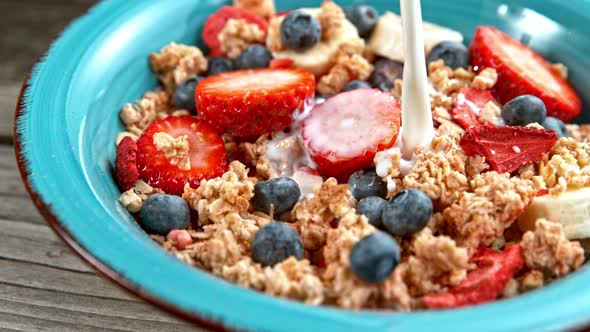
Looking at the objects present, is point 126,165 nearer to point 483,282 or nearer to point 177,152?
point 177,152

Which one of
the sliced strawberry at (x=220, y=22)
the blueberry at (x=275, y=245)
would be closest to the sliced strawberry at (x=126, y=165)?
the blueberry at (x=275, y=245)

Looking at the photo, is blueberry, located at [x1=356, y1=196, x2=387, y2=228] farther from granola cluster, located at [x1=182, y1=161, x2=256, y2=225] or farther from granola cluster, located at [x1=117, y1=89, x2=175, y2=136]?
granola cluster, located at [x1=117, y1=89, x2=175, y2=136]

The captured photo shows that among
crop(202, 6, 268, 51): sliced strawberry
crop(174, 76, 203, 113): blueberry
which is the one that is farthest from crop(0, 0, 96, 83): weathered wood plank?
crop(174, 76, 203, 113): blueberry

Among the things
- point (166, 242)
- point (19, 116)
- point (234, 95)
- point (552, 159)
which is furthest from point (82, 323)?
point (552, 159)

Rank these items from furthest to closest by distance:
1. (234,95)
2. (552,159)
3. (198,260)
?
(234,95) < (552,159) < (198,260)

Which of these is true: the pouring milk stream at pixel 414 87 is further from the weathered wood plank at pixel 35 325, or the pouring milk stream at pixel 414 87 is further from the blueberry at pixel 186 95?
the weathered wood plank at pixel 35 325

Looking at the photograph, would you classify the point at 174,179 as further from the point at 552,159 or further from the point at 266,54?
the point at 552,159
